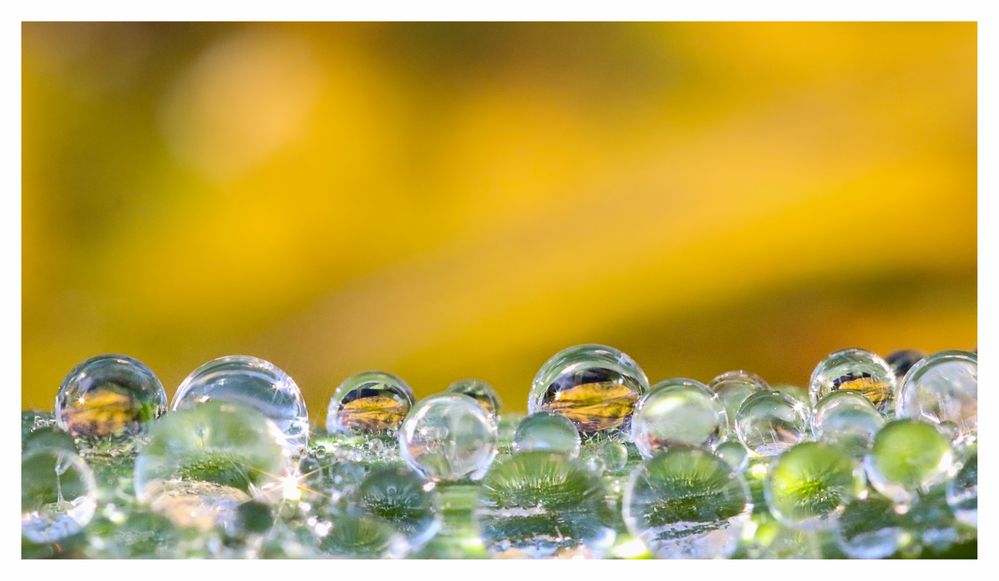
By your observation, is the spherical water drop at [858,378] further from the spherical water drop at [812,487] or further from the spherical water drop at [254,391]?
the spherical water drop at [254,391]

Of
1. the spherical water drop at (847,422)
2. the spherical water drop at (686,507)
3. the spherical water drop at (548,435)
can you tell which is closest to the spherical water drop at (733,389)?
the spherical water drop at (847,422)

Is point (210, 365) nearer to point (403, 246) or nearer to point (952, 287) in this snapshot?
point (403, 246)

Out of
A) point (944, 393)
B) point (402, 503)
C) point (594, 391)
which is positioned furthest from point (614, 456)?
point (944, 393)

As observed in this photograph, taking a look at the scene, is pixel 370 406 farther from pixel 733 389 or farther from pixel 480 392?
pixel 733 389

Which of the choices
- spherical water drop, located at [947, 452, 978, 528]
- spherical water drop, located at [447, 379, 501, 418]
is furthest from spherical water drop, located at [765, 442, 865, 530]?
spherical water drop, located at [447, 379, 501, 418]

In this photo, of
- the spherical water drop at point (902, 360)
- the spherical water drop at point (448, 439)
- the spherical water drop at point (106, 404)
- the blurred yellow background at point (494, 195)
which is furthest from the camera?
the blurred yellow background at point (494, 195)

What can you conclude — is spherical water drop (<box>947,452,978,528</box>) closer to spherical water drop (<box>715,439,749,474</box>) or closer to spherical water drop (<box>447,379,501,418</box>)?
spherical water drop (<box>715,439,749,474</box>)
